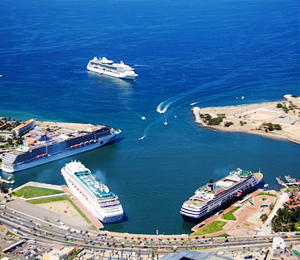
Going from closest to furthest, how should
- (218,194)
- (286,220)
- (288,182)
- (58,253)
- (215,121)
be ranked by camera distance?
(58,253), (286,220), (218,194), (288,182), (215,121)

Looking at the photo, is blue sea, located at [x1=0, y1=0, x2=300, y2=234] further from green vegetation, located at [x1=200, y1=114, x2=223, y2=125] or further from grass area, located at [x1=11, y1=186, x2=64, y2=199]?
grass area, located at [x1=11, y1=186, x2=64, y2=199]

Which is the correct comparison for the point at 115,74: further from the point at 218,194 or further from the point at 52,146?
the point at 218,194

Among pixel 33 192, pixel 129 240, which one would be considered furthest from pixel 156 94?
pixel 129 240

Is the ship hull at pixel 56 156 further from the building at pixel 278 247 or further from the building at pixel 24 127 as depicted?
the building at pixel 278 247

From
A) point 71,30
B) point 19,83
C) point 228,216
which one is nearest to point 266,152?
point 228,216

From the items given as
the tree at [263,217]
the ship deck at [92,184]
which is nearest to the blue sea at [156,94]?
the ship deck at [92,184]

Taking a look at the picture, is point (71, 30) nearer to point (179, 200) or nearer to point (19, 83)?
point (19, 83)
